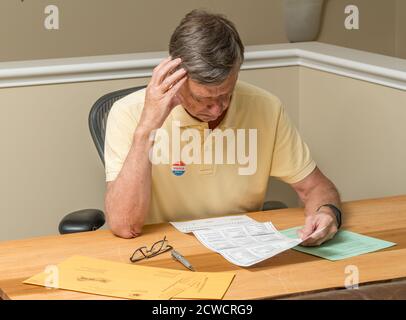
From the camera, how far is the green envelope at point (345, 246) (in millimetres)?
2336

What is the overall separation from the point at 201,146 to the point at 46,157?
1033 mm

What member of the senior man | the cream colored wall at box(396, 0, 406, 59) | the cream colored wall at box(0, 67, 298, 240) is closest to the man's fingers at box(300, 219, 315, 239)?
the senior man

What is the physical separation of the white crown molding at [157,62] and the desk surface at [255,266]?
84 cm

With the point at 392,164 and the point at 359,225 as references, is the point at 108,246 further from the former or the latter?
the point at 392,164

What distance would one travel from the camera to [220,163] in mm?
2812

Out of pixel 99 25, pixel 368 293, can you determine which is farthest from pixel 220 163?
pixel 99 25

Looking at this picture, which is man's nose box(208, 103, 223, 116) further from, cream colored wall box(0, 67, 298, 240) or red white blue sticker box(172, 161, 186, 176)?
cream colored wall box(0, 67, 298, 240)

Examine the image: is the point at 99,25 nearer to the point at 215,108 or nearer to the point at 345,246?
the point at 215,108

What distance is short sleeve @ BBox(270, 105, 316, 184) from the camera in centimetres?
287

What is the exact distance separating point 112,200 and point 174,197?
248 mm
